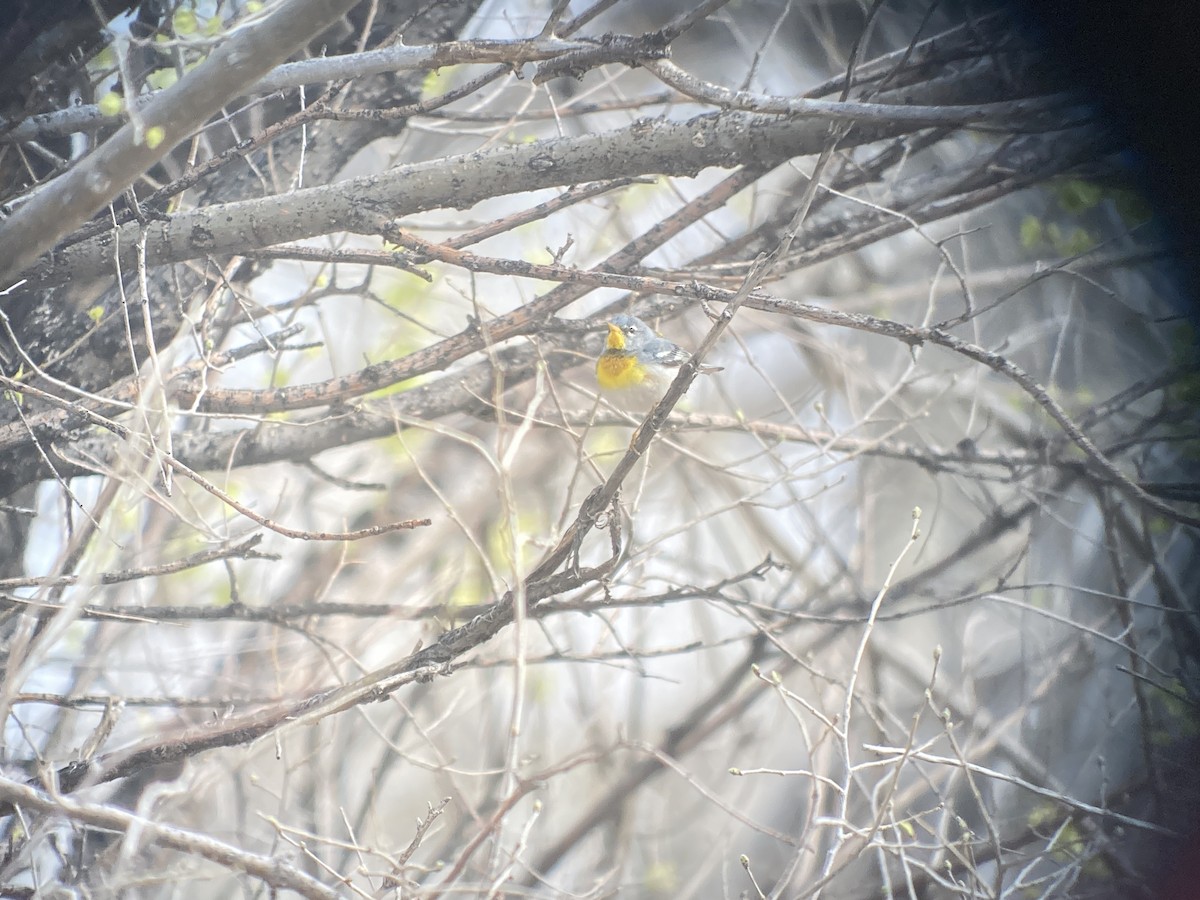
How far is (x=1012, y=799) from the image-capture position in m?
4.09

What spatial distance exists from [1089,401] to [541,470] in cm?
280

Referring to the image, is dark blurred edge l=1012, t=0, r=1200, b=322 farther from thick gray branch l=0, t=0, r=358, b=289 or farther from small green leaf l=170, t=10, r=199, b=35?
small green leaf l=170, t=10, r=199, b=35

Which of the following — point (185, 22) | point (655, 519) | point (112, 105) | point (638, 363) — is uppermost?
point (185, 22)

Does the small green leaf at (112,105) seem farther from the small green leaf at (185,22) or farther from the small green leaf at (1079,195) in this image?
the small green leaf at (1079,195)

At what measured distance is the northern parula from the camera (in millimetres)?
3494

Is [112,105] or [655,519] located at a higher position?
[112,105]

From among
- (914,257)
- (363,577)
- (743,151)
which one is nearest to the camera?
(743,151)

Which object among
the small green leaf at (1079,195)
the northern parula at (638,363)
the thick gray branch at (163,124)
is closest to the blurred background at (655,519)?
the small green leaf at (1079,195)

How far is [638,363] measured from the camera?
11.7ft

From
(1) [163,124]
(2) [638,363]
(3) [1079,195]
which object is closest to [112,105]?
(1) [163,124]

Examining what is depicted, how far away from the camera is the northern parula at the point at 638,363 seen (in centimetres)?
349

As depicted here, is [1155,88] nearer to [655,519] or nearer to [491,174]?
[491,174]

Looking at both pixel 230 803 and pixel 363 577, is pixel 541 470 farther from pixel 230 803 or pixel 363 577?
pixel 230 803

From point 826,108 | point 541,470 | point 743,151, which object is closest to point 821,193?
point 743,151
